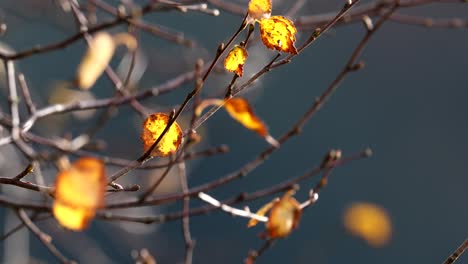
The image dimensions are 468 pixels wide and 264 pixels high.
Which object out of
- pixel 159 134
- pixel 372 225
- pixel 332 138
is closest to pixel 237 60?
pixel 159 134

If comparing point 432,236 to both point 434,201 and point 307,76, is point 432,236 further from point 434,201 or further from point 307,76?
point 307,76

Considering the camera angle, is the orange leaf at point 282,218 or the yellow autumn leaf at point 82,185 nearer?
the yellow autumn leaf at point 82,185

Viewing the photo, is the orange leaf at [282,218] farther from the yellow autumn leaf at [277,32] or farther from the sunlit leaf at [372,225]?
the sunlit leaf at [372,225]

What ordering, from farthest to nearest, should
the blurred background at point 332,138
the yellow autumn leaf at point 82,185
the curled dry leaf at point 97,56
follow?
the blurred background at point 332,138 < the curled dry leaf at point 97,56 < the yellow autumn leaf at point 82,185

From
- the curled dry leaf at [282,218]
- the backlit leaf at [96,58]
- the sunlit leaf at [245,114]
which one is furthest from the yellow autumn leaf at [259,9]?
the backlit leaf at [96,58]

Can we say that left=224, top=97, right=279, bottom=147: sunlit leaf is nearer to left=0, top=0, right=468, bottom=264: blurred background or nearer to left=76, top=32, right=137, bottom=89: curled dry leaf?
left=76, top=32, right=137, bottom=89: curled dry leaf

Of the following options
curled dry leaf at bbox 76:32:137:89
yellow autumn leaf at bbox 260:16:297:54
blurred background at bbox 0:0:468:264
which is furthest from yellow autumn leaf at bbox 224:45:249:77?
blurred background at bbox 0:0:468:264
